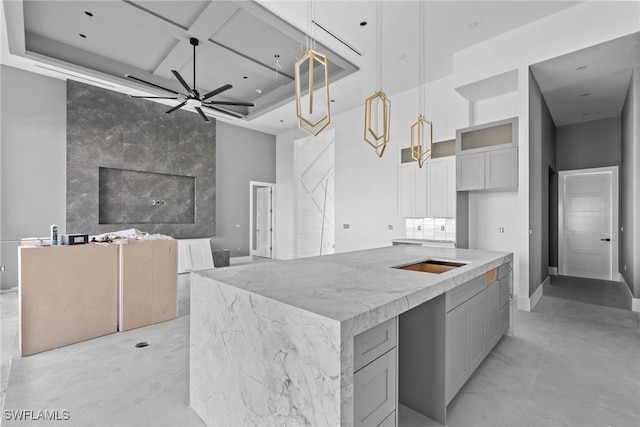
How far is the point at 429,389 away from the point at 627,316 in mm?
3665

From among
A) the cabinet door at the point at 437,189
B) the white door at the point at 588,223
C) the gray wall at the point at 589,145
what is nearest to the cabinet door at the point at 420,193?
the cabinet door at the point at 437,189

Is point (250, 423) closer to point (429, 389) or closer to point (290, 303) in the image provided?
point (290, 303)

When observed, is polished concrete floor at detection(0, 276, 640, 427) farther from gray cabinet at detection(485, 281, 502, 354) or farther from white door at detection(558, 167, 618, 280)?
white door at detection(558, 167, 618, 280)

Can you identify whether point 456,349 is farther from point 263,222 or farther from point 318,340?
point 263,222

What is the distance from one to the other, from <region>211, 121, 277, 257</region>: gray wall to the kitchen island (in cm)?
610

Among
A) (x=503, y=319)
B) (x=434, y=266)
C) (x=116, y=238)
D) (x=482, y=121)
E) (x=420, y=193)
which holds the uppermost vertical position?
(x=482, y=121)

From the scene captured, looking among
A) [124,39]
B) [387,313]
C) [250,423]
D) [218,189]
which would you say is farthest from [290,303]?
[218,189]

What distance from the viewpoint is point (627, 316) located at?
12.4 ft

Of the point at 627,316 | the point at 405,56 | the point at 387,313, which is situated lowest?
the point at 627,316

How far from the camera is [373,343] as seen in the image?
134cm

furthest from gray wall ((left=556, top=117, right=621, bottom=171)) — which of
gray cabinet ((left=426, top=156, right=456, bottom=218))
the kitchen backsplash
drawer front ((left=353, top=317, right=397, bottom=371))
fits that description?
drawer front ((left=353, top=317, right=397, bottom=371))

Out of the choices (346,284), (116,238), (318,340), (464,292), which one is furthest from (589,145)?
(116,238)

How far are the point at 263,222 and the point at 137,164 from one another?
4175 mm

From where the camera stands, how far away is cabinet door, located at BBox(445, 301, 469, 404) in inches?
71.8
